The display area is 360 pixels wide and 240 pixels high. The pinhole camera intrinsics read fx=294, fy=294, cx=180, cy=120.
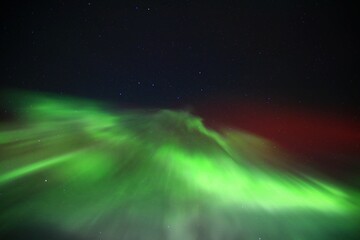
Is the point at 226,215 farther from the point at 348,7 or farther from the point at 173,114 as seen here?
the point at 348,7

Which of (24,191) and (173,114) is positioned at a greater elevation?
(173,114)

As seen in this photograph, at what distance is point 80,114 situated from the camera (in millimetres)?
1961

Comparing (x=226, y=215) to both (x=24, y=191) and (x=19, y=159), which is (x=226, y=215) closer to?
(x=24, y=191)

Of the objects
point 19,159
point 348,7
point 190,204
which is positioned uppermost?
point 348,7

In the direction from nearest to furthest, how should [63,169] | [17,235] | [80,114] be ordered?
1. [17,235]
2. [63,169]
3. [80,114]

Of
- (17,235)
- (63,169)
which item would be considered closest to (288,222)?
(63,169)

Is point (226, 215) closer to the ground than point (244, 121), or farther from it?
closer to the ground

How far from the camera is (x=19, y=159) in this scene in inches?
70.4

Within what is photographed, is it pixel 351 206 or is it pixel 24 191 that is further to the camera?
pixel 351 206

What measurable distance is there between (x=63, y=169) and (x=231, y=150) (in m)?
1.07

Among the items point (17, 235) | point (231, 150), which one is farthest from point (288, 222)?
point (17, 235)

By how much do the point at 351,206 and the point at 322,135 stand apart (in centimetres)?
48

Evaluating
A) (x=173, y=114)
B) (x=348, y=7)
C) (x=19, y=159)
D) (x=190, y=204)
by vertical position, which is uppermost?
(x=348, y=7)

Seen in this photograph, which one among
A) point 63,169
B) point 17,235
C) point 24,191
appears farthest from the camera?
point 63,169
